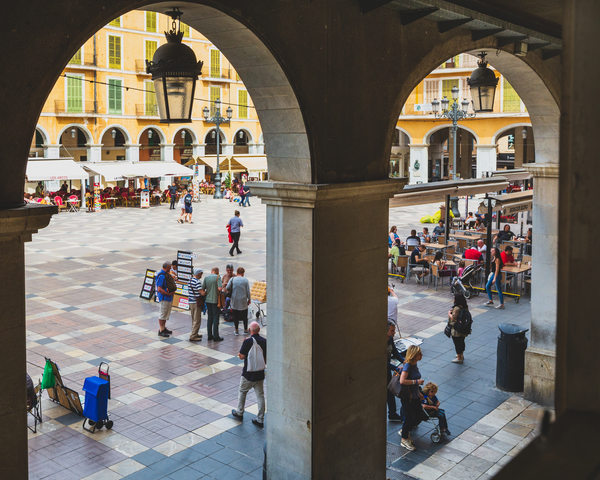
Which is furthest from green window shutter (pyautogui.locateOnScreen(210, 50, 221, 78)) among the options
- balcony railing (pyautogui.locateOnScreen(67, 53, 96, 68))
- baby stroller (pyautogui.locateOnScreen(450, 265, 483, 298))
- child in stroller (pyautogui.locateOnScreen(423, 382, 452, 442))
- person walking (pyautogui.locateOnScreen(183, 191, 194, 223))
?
child in stroller (pyautogui.locateOnScreen(423, 382, 452, 442))

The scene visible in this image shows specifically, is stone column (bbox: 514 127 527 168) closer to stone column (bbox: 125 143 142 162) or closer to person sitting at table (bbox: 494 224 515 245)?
stone column (bbox: 125 143 142 162)

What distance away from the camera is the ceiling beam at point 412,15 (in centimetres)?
629

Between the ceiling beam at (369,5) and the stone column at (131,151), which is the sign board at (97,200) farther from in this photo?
the ceiling beam at (369,5)

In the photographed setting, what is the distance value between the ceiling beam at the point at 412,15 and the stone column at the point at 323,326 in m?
1.57

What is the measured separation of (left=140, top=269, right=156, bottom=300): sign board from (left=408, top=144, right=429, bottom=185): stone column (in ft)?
108

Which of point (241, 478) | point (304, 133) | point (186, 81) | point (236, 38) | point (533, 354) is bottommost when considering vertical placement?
point (241, 478)

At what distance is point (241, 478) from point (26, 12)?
538 cm

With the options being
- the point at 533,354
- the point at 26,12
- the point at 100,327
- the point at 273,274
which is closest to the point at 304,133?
the point at 273,274

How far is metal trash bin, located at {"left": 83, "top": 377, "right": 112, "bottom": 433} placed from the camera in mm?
8570

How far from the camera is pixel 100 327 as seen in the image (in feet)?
43.8

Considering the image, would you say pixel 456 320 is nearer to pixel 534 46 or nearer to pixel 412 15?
pixel 534 46

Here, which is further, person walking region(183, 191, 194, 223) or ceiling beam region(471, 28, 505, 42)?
person walking region(183, 191, 194, 223)

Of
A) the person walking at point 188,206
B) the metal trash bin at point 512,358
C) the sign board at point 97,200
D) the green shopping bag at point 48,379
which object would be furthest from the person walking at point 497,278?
the sign board at point 97,200

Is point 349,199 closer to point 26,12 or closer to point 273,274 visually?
point 273,274
